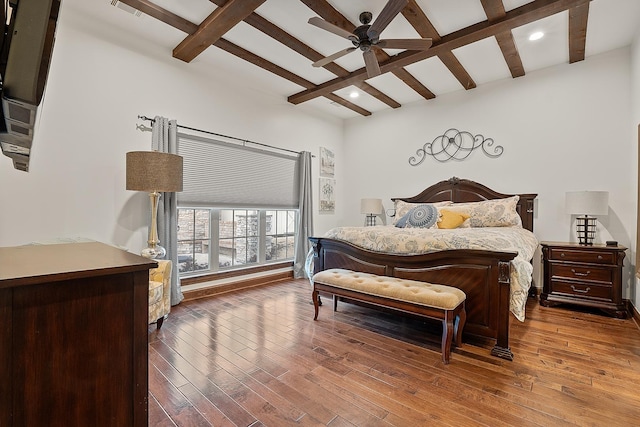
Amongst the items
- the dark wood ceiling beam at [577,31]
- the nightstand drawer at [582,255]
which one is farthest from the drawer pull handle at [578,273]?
the dark wood ceiling beam at [577,31]

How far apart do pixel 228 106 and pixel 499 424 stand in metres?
4.13

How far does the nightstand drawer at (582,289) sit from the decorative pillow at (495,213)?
78cm

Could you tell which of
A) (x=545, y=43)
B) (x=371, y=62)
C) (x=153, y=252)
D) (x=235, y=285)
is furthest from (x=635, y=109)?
(x=153, y=252)

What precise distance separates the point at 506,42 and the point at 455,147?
1616 millimetres

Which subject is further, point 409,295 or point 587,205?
point 587,205

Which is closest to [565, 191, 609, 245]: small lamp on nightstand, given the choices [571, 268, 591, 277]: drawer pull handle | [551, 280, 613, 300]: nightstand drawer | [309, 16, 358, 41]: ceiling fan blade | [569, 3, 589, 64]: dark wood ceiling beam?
[571, 268, 591, 277]: drawer pull handle

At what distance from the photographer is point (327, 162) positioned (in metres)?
5.64

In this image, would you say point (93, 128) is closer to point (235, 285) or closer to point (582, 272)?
point (235, 285)

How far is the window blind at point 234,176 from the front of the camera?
11.9 ft

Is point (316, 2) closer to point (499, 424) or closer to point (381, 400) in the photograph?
point (381, 400)

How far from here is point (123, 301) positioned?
Result: 97 cm

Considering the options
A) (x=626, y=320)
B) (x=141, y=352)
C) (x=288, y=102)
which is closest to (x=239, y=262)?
(x=288, y=102)

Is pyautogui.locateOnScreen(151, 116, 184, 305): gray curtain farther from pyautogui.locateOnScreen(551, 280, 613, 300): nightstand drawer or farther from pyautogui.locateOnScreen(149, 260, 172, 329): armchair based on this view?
pyautogui.locateOnScreen(551, 280, 613, 300): nightstand drawer

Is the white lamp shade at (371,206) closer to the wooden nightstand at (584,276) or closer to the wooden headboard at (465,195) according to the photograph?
the wooden headboard at (465,195)
